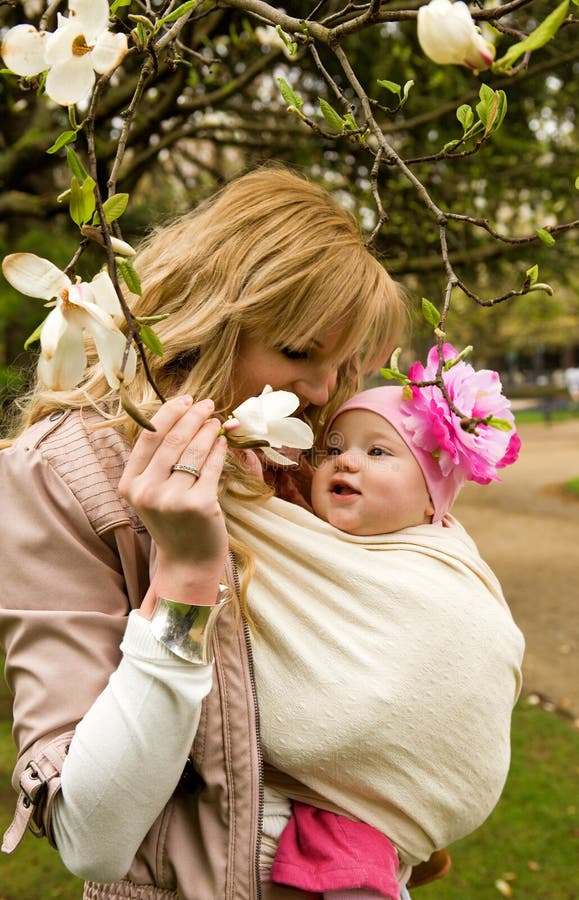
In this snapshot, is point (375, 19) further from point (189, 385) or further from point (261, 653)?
point (261, 653)

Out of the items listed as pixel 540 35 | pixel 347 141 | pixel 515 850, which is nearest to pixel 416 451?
pixel 540 35

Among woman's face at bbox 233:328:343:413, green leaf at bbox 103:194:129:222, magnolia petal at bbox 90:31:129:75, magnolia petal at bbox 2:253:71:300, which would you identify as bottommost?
woman's face at bbox 233:328:343:413

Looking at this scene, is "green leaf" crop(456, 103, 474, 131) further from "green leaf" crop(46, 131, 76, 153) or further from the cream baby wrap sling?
the cream baby wrap sling

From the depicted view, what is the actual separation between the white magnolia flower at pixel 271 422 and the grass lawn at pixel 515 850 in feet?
11.0

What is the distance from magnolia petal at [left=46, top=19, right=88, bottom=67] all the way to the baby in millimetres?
759

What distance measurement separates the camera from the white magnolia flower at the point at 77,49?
2.73 feet

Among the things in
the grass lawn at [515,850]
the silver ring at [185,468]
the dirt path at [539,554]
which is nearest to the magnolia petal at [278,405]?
the silver ring at [185,468]

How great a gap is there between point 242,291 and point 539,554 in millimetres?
8025

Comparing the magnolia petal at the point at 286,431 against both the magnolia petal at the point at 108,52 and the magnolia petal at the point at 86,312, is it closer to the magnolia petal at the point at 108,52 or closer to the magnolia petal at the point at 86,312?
the magnolia petal at the point at 86,312

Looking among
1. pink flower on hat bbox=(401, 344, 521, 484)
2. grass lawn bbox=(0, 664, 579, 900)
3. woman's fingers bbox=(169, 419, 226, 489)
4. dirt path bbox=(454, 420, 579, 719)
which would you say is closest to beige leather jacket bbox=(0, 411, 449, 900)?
woman's fingers bbox=(169, 419, 226, 489)

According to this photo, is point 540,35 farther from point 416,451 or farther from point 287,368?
point 416,451

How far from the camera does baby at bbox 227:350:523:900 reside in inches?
54.3

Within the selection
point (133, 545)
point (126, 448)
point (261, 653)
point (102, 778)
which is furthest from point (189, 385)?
point (102, 778)

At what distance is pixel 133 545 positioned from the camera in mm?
1350
